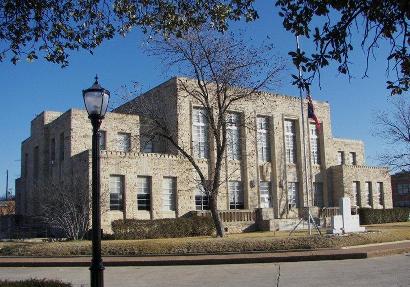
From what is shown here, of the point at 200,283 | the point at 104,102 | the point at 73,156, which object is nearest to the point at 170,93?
the point at 73,156

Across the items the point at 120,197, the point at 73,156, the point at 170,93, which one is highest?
the point at 170,93

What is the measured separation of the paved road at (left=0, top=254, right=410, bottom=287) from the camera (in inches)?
511

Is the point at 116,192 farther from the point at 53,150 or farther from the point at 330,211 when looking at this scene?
the point at 330,211

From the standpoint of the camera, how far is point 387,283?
12.1m

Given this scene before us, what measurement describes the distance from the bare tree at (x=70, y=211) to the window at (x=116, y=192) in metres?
3.26

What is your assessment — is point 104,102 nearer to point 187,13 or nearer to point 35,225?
point 187,13

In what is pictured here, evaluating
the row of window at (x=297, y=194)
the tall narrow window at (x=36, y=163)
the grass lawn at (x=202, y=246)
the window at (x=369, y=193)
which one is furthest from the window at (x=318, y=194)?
the grass lawn at (x=202, y=246)

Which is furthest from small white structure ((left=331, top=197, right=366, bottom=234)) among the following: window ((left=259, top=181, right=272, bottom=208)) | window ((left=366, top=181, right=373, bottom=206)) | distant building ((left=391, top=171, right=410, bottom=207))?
distant building ((left=391, top=171, right=410, bottom=207))

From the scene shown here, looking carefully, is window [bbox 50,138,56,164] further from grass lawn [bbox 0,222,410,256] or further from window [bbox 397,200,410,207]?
A: window [bbox 397,200,410,207]

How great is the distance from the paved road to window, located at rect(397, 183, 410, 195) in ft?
257

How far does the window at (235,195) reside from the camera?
40500mm

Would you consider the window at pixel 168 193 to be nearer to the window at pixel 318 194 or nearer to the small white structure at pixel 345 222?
the small white structure at pixel 345 222

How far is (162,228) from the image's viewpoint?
31.0 m

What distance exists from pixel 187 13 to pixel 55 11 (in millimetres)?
2807
